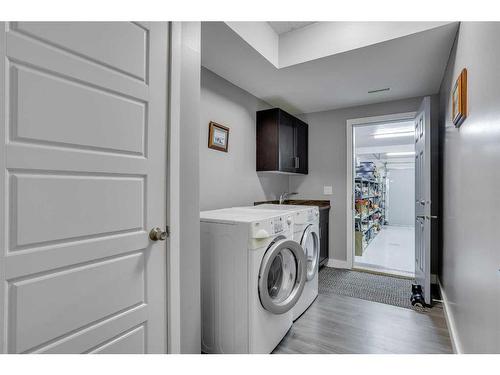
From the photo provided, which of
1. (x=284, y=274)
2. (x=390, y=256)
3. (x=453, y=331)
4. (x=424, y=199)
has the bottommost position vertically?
(x=390, y=256)

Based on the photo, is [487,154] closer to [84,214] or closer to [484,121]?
[484,121]

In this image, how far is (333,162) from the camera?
3.72 meters

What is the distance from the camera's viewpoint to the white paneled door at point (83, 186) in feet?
2.79

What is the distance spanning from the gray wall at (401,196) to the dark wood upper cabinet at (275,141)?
6710mm

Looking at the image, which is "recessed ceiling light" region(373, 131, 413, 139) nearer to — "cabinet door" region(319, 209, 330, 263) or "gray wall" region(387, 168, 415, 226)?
"cabinet door" region(319, 209, 330, 263)

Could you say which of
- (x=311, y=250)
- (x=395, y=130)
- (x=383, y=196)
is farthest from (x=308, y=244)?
(x=383, y=196)

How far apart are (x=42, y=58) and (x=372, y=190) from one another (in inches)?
272

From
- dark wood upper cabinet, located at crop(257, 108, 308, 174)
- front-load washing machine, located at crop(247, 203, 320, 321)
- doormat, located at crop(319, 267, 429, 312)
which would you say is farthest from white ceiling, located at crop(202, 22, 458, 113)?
doormat, located at crop(319, 267, 429, 312)

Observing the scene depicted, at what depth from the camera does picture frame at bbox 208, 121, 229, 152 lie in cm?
250

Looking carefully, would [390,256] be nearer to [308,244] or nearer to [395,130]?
[395,130]

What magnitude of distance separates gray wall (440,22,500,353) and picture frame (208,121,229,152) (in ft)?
6.16

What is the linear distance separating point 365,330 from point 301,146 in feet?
7.65

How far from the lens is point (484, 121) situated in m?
1.15

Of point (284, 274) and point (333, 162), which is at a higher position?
point (333, 162)
